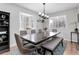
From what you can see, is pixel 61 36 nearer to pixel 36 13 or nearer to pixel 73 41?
pixel 73 41

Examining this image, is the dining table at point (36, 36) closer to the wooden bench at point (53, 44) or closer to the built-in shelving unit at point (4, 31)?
the wooden bench at point (53, 44)

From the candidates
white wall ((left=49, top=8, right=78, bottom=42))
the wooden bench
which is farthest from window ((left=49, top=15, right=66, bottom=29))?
the wooden bench

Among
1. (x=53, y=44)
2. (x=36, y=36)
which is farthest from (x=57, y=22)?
(x=36, y=36)

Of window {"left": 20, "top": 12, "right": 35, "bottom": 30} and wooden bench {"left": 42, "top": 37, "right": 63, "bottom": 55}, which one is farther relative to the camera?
wooden bench {"left": 42, "top": 37, "right": 63, "bottom": 55}

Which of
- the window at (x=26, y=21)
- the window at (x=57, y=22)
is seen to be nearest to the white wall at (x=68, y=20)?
the window at (x=57, y=22)

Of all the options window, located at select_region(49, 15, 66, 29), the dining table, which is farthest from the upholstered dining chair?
window, located at select_region(49, 15, 66, 29)

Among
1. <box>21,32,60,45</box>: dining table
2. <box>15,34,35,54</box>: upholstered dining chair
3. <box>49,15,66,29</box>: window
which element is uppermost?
<box>49,15,66,29</box>: window

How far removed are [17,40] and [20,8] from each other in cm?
59

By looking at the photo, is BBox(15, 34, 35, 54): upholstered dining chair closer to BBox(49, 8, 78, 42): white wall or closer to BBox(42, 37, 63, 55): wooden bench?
BBox(42, 37, 63, 55): wooden bench

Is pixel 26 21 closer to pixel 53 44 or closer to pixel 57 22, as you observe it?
pixel 57 22

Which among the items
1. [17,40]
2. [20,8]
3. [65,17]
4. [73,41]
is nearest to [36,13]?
[20,8]

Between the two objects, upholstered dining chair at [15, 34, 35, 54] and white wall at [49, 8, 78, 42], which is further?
upholstered dining chair at [15, 34, 35, 54]

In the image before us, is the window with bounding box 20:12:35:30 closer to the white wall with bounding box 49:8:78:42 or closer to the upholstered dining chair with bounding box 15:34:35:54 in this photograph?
the upholstered dining chair with bounding box 15:34:35:54

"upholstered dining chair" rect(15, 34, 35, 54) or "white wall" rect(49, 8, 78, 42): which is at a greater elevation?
"white wall" rect(49, 8, 78, 42)
